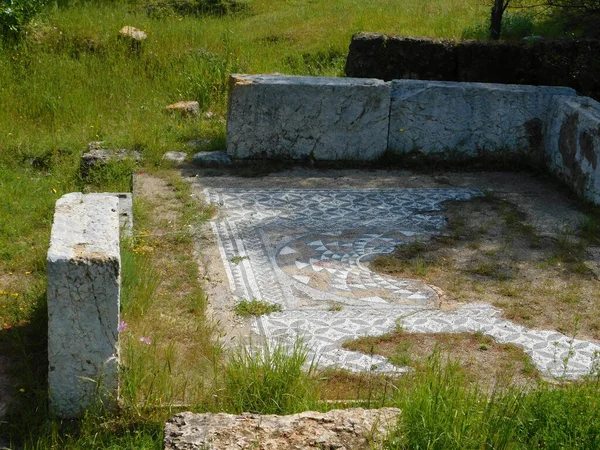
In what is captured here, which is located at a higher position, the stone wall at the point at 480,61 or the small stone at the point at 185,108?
the stone wall at the point at 480,61

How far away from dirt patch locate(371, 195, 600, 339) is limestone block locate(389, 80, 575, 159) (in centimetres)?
140

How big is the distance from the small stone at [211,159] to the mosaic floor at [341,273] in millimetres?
721

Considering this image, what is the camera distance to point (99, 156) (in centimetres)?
764

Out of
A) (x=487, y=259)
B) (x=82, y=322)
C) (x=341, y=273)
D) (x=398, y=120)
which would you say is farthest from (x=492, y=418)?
(x=398, y=120)

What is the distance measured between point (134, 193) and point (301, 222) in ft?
4.80

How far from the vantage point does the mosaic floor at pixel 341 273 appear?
481cm

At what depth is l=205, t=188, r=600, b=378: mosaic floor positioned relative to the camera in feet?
15.8

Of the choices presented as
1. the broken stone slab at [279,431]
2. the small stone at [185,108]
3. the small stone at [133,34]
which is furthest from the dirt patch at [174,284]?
the small stone at [133,34]

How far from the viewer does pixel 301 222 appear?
21.7 ft

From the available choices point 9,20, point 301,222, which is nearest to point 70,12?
point 9,20

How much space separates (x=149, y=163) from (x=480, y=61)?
363 centimetres

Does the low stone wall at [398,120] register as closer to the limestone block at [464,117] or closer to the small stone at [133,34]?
the limestone block at [464,117]

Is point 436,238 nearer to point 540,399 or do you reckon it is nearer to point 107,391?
point 540,399

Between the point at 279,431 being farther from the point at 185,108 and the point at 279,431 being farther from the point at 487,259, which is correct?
the point at 185,108
